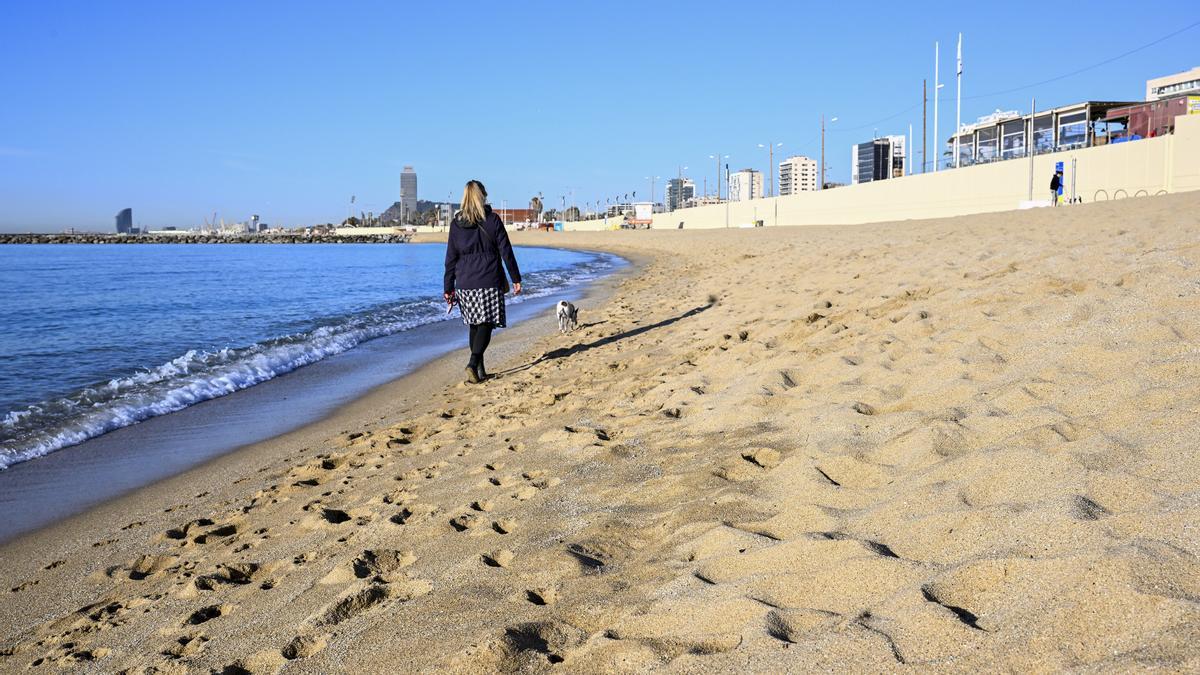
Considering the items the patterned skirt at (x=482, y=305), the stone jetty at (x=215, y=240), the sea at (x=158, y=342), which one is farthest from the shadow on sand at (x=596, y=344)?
the stone jetty at (x=215, y=240)

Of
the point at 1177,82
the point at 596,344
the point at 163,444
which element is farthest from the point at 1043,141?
the point at 1177,82

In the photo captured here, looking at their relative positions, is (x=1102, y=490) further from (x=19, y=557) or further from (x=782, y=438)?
(x=19, y=557)

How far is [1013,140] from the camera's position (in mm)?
36781

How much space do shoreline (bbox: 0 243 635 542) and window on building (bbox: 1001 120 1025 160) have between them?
1269 inches

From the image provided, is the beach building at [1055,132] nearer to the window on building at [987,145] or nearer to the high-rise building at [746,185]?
the window on building at [987,145]

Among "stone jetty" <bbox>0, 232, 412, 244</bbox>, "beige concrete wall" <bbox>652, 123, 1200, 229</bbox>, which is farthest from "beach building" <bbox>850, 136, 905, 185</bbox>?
"stone jetty" <bbox>0, 232, 412, 244</bbox>

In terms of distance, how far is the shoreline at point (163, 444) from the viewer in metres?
4.75

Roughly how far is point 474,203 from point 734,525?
516cm

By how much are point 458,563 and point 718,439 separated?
1587mm

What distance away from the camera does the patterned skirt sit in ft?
25.0

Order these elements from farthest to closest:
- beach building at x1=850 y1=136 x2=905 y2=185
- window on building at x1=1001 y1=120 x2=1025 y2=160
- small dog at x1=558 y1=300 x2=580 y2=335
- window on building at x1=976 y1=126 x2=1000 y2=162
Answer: beach building at x1=850 y1=136 x2=905 y2=185, window on building at x1=976 y1=126 x2=1000 y2=162, window on building at x1=1001 y1=120 x2=1025 y2=160, small dog at x1=558 y1=300 x2=580 y2=335

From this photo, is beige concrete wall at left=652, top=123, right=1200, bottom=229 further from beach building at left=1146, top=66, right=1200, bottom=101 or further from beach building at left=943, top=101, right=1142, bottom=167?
beach building at left=1146, top=66, right=1200, bottom=101

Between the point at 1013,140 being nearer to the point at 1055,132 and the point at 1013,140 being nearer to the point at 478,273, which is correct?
the point at 1055,132

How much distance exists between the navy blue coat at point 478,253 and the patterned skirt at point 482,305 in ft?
0.19
